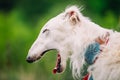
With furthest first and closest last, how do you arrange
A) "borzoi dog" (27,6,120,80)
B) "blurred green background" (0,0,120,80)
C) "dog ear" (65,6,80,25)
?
"blurred green background" (0,0,120,80)
"dog ear" (65,6,80,25)
"borzoi dog" (27,6,120,80)

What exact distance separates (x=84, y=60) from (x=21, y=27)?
5.96 m

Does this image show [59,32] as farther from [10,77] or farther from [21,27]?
[21,27]

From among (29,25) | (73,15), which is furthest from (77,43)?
(29,25)

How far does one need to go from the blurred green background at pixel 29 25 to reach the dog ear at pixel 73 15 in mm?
715

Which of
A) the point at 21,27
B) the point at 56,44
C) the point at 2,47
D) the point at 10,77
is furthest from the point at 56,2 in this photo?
the point at 56,44

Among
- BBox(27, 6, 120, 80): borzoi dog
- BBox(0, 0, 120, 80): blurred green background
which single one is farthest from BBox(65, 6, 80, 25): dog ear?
BBox(0, 0, 120, 80): blurred green background

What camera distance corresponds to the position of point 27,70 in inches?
335

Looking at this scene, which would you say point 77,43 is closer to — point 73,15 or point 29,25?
point 73,15

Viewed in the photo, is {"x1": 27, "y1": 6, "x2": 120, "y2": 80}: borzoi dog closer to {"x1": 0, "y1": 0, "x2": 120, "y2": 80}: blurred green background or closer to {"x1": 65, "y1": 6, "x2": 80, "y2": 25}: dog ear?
{"x1": 65, "y1": 6, "x2": 80, "y2": 25}: dog ear


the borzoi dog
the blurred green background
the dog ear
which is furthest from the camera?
the blurred green background

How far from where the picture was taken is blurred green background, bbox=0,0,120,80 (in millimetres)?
7902

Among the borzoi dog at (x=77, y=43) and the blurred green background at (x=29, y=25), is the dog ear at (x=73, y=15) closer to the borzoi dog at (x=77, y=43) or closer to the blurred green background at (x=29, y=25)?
the borzoi dog at (x=77, y=43)

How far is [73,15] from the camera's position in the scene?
17.8 feet

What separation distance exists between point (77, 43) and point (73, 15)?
19 cm
